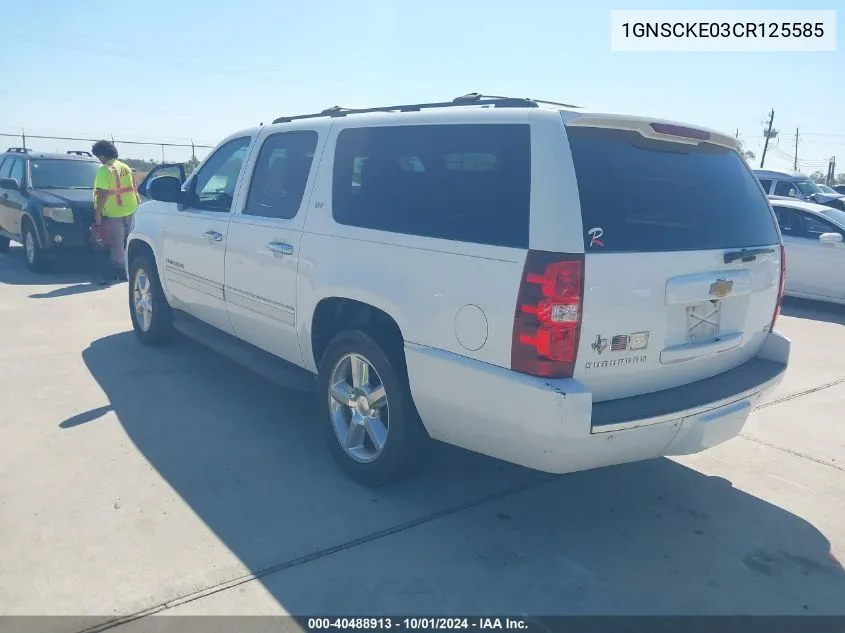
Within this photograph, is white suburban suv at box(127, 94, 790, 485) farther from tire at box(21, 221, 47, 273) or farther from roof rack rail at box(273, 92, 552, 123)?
tire at box(21, 221, 47, 273)

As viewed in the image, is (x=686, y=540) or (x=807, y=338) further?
(x=807, y=338)

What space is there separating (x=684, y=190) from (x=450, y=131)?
1.20 m

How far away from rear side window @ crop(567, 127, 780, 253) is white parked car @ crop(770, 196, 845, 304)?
21.9 feet

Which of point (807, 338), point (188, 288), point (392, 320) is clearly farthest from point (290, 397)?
point (807, 338)

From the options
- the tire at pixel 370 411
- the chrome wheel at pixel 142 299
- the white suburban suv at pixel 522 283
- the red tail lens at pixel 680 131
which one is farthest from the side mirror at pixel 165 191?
the red tail lens at pixel 680 131

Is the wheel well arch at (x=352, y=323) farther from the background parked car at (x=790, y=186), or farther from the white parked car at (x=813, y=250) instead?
the background parked car at (x=790, y=186)

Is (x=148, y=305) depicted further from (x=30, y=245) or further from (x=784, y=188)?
(x=784, y=188)

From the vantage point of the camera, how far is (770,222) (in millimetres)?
3832

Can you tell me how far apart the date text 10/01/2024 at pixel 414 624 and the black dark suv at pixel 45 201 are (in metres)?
9.27

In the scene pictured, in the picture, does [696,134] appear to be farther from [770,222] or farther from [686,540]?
[686,540]

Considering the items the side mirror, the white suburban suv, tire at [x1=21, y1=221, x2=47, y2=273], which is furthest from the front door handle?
tire at [x1=21, y1=221, x2=47, y2=273]

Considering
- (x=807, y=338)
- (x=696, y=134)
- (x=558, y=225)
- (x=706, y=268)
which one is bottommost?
(x=807, y=338)

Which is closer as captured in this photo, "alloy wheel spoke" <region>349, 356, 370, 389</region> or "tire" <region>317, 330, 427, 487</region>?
"tire" <region>317, 330, 427, 487</region>

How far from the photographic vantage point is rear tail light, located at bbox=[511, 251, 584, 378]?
9.36 feet
